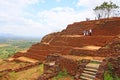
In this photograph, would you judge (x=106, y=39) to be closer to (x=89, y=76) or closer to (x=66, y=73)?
(x=66, y=73)

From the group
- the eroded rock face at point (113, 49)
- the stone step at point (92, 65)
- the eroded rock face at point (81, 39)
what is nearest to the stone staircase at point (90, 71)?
the stone step at point (92, 65)

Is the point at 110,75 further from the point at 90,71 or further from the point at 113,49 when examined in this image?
the point at 113,49

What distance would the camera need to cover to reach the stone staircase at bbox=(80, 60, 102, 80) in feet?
34.6

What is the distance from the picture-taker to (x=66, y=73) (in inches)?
487

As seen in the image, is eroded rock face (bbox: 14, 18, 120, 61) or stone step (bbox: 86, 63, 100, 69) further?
eroded rock face (bbox: 14, 18, 120, 61)

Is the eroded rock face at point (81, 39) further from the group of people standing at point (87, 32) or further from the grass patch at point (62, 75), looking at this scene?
the grass patch at point (62, 75)

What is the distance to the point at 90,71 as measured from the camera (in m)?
10.8

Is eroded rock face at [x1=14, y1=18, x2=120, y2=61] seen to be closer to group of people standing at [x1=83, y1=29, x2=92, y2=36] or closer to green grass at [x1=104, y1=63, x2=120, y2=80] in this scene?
group of people standing at [x1=83, y1=29, x2=92, y2=36]

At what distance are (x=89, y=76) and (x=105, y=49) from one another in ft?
8.34

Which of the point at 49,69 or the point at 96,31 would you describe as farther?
the point at 96,31

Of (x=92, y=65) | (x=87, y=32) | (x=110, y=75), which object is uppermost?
(x=87, y=32)

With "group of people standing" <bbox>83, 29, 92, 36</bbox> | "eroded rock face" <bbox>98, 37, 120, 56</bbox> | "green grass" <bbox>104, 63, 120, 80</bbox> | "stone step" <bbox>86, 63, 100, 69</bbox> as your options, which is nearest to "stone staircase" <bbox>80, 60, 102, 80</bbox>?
"stone step" <bbox>86, 63, 100, 69</bbox>

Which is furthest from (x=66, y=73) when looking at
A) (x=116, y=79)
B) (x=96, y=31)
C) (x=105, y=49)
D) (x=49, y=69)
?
(x=96, y=31)

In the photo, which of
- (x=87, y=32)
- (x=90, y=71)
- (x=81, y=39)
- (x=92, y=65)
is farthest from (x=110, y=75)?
(x=87, y=32)
